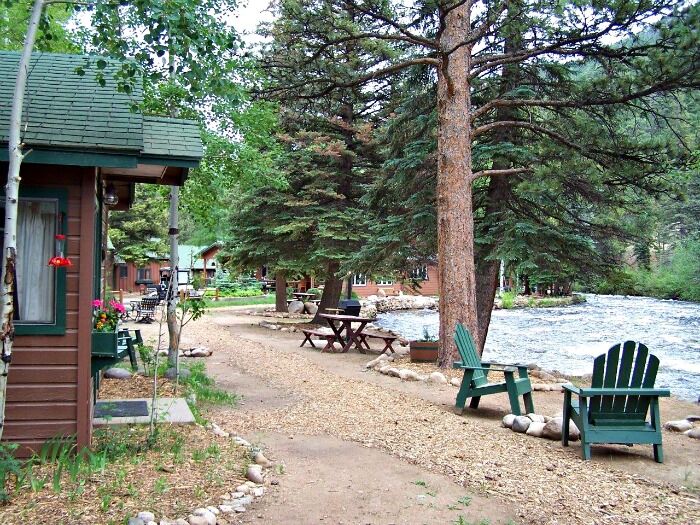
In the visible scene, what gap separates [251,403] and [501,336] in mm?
14794

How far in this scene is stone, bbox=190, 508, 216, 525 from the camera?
3853 mm

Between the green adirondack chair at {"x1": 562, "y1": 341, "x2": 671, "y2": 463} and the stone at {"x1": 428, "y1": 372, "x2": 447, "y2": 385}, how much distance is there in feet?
11.8

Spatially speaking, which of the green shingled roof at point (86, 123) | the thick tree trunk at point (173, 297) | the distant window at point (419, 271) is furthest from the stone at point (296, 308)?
the green shingled roof at point (86, 123)

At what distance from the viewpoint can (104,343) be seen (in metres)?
5.36

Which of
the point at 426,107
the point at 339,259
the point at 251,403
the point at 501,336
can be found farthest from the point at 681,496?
the point at 501,336

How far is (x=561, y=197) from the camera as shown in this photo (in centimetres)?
1295

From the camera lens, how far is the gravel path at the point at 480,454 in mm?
4414

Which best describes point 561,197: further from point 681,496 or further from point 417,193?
point 681,496

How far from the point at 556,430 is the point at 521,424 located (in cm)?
38

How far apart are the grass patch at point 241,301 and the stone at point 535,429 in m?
24.1

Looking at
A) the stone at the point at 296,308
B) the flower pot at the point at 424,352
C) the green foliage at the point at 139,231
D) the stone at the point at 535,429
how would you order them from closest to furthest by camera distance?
the stone at the point at 535,429 → the flower pot at the point at 424,352 → the stone at the point at 296,308 → the green foliage at the point at 139,231

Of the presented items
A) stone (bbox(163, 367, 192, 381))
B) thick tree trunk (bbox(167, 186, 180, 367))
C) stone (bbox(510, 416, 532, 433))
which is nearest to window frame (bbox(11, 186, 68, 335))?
thick tree trunk (bbox(167, 186, 180, 367))

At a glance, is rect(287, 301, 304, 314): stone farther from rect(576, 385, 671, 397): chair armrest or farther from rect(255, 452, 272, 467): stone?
rect(255, 452, 272, 467): stone

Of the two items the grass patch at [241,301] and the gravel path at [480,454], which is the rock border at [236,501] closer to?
the gravel path at [480,454]
